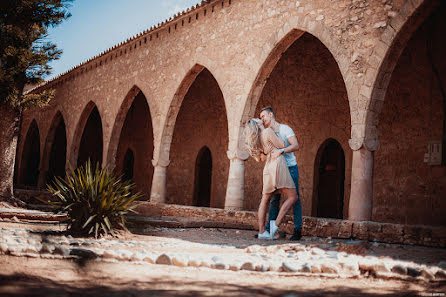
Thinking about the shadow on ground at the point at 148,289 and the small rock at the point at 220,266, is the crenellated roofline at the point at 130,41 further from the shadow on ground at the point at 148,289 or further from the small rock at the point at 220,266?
the shadow on ground at the point at 148,289

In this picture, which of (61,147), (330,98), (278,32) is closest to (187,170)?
(330,98)

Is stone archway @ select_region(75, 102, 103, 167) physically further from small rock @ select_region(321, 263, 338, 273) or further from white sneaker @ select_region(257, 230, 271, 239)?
small rock @ select_region(321, 263, 338, 273)

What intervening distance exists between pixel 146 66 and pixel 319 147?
5744 millimetres

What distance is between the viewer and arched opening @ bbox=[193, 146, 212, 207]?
51.4 feet

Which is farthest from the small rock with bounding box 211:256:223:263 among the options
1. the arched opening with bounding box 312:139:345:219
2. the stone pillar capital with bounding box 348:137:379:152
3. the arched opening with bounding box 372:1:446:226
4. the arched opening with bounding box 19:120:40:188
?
the arched opening with bounding box 19:120:40:188

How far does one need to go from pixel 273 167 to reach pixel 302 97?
6.99m

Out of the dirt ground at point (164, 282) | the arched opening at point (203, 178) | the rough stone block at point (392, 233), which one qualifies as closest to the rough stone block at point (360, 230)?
the rough stone block at point (392, 233)

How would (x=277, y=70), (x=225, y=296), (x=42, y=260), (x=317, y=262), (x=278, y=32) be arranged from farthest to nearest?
(x=277, y=70)
(x=278, y=32)
(x=317, y=262)
(x=42, y=260)
(x=225, y=296)

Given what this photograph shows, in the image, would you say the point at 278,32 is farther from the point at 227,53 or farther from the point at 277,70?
the point at 277,70

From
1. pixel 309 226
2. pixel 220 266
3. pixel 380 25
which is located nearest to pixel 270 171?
pixel 309 226

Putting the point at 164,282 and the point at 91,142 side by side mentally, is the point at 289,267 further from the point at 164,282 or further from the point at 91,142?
the point at 91,142

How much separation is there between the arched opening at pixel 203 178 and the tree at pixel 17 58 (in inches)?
238

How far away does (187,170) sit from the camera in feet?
51.8

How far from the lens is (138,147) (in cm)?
1831
